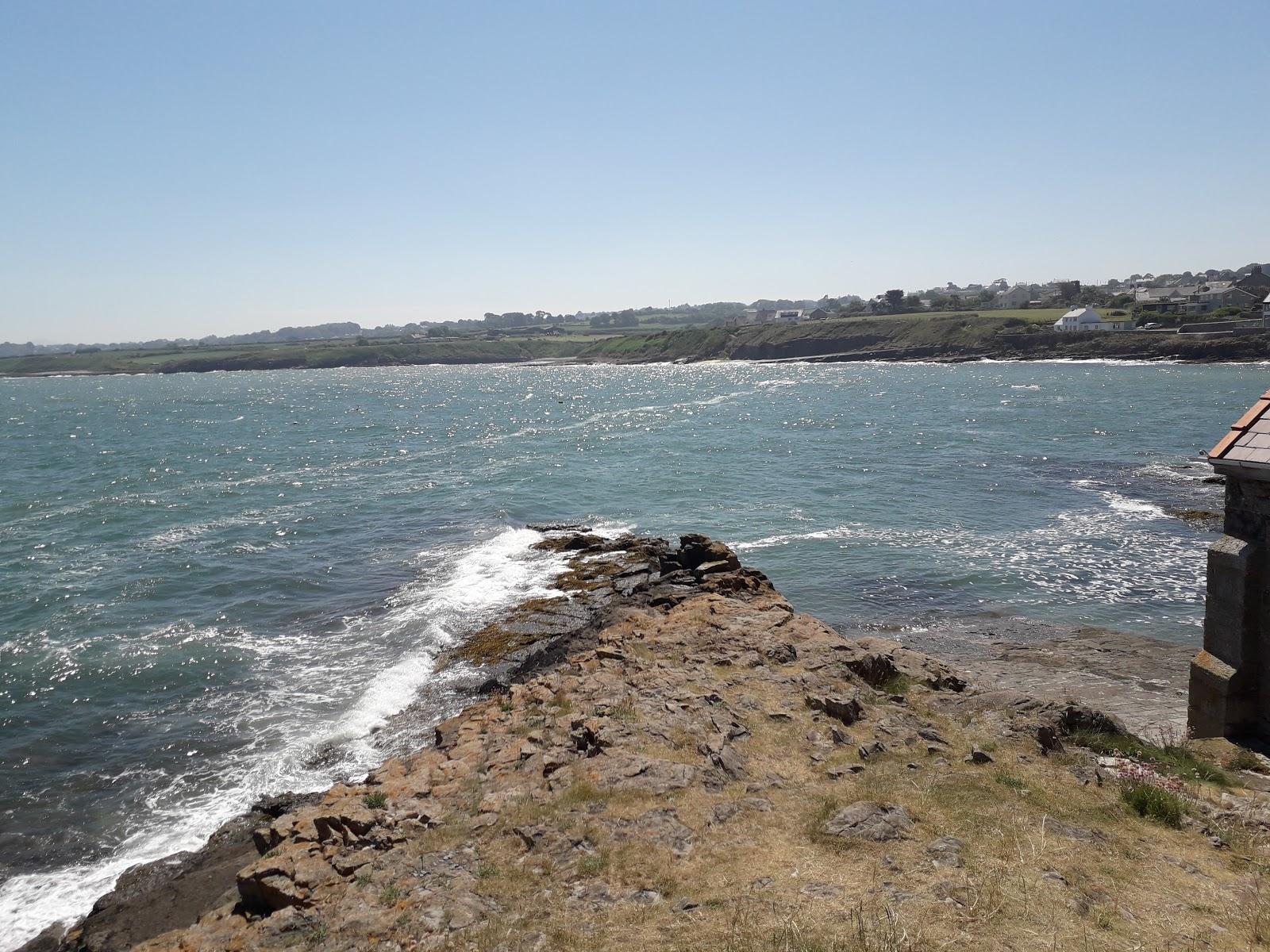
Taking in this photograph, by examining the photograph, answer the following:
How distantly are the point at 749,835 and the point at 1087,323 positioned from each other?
156 m

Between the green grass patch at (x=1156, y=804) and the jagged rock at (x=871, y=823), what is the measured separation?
8.44 feet

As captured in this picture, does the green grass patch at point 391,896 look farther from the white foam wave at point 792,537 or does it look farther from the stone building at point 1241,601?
the white foam wave at point 792,537

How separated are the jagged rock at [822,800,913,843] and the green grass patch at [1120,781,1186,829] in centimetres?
257

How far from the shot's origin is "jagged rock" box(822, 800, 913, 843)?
344 inches

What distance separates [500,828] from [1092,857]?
6.20 m

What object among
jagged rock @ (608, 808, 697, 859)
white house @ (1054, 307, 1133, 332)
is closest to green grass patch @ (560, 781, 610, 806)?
jagged rock @ (608, 808, 697, 859)

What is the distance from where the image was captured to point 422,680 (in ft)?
64.1

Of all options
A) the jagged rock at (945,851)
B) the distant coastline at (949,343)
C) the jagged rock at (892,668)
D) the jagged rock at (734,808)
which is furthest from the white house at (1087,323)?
the jagged rock at (945,851)

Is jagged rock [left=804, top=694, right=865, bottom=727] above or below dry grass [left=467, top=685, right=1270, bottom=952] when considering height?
below

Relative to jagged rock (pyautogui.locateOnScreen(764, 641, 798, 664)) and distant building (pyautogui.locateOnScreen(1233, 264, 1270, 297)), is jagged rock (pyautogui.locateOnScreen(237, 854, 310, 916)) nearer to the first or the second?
jagged rock (pyautogui.locateOnScreen(764, 641, 798, 664))

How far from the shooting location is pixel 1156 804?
912 centimetres

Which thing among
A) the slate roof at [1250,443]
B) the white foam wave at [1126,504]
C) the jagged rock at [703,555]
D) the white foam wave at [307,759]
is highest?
the slate roof at [1250,443]

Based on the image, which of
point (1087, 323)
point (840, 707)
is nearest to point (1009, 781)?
point (840, 707)

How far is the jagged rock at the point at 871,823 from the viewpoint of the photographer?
874 cm
